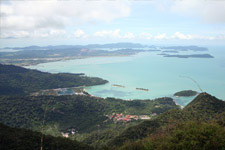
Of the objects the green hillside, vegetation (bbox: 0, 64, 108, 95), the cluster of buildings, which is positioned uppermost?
vegetation (bbox: 0, 64, 108, 95)

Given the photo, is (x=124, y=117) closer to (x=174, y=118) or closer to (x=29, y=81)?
(x=174, y=118)

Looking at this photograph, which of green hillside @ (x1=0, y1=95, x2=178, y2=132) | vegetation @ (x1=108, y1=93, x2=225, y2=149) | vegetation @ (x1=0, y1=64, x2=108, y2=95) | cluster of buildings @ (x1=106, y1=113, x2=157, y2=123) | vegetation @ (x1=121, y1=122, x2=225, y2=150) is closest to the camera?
vegetation @ (x1=121, y1=122, x2=225, y2=150)

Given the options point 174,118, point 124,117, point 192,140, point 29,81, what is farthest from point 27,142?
point 29,81

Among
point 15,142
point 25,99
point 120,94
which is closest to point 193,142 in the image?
point 15,142

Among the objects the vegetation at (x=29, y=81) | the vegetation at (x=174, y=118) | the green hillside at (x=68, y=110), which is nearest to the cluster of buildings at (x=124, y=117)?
the green hillside at (x=68, y=110)

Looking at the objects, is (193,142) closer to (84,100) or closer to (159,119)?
(159,119)

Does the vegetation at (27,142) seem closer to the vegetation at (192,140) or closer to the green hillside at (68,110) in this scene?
the vegetation at (192,140)

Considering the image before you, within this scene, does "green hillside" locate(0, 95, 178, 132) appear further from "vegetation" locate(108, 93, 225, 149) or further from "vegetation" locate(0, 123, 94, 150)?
"vegetation" locate(0, 123, 94, 150)

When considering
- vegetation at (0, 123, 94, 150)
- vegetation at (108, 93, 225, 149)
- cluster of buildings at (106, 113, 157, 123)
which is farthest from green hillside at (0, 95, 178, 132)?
vegetation at (0, 123, 94, 150)
